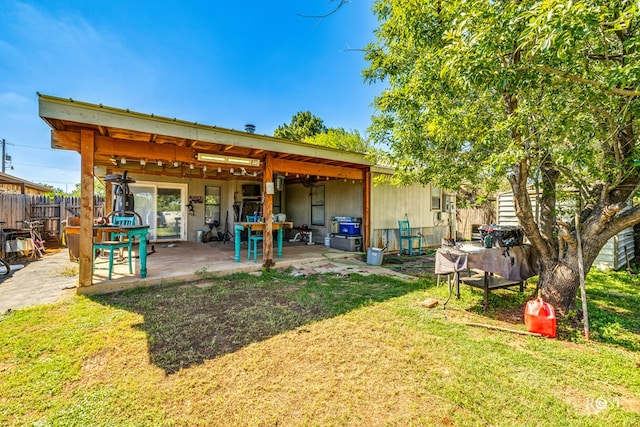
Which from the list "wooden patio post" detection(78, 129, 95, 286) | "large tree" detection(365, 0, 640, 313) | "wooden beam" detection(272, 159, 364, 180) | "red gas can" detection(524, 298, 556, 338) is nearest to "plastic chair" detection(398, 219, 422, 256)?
"wooden beam" detection(272, 159, 364, 180)

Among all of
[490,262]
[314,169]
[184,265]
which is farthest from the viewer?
[314,169]

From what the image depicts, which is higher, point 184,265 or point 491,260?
point 491,260

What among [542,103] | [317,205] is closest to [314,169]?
[317,205]

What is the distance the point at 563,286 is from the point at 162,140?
6329 millimetres

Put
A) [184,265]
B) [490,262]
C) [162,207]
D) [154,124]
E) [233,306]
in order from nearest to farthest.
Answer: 1. [490,262]
2. [233,306]
3. [154,124]
4. [184,265]
5. [162,207]

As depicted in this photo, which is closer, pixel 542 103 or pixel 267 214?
pixel 542 103

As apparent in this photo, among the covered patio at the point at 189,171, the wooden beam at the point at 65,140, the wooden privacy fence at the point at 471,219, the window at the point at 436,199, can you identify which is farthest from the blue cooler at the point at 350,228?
the wooden privacy fence at the point at 471,219

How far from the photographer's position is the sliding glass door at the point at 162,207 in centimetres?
910

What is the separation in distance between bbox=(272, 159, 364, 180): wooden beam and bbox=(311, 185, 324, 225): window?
2.21 m

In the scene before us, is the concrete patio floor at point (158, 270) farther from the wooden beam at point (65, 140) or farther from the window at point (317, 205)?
the wooden beam at point (65, 140)

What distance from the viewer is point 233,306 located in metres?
3.71

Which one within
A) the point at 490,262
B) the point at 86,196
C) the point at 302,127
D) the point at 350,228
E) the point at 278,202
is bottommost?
the point at 490,262

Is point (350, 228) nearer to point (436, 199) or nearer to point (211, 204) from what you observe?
point (436, 199)

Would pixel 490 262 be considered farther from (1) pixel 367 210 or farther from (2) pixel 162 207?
(2) pixel 162 207
